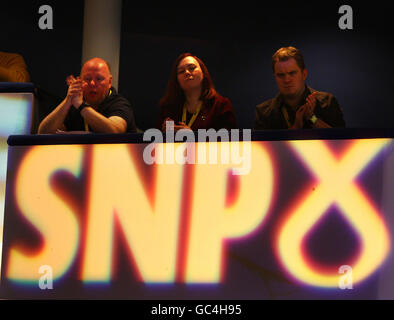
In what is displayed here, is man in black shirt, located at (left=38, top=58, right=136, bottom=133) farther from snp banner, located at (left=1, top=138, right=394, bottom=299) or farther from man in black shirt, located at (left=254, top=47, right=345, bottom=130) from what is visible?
man in black shirt, located at (left=254, top=47, right=345, bottom=130)

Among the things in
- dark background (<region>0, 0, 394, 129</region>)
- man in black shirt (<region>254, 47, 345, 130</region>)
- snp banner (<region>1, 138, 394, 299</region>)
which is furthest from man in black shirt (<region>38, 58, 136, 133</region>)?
dark background (<region>0, 0, 394, 129</region>)

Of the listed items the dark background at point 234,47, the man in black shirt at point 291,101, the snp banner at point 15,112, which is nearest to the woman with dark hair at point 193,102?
the man in black shirt at point 291,101

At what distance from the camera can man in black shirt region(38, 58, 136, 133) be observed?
2.28 metres

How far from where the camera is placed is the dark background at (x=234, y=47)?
4.60 m

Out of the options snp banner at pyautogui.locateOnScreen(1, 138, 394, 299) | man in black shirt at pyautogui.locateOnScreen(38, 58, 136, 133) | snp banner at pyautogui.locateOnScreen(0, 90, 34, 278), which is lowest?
snp banner at pyautogui.locateOnScreen(1, 138, 394, 299)

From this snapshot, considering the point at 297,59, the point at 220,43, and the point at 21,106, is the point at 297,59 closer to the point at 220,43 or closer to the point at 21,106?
the point at 21,106

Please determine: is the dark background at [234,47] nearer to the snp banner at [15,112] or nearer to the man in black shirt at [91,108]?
the man in black shirt at [91,108]

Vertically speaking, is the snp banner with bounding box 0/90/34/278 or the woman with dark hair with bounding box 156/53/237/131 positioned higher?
the woman with dark hair with bounding box 156/53/237/131

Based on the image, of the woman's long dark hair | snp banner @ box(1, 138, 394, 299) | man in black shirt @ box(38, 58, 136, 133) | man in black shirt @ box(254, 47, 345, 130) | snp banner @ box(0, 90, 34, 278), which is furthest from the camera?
the woman's long dark hair

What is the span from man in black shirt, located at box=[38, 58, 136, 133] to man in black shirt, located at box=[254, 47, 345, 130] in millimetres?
621

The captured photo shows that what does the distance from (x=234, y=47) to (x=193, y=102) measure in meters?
2.54

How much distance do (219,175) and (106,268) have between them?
0.47 m

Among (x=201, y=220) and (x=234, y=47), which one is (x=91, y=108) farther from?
(x=234, y=47)

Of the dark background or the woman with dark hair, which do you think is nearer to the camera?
the woman with dark hair
